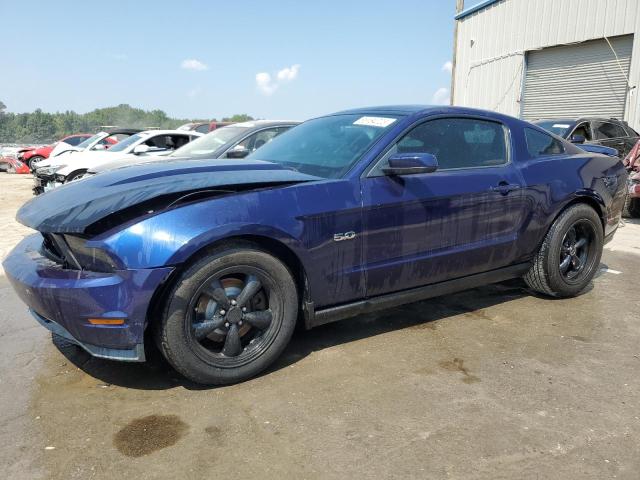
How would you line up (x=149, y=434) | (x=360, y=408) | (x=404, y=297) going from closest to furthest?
1. (x=149, y=434)
2. (x=360, y=408)
3. (x=404, y=297)

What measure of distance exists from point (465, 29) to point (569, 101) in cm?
576

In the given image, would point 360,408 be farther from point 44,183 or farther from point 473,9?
point 473,9

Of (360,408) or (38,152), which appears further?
(38,152)

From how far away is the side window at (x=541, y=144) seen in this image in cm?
421

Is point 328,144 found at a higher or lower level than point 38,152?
higher

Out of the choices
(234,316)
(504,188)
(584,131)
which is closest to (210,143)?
(504,188)

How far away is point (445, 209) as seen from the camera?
3.55 meters

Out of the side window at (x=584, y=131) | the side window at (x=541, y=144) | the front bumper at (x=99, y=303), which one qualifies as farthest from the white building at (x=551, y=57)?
the front bumper at (x=99, y=303)

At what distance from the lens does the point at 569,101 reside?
15273 millimetres

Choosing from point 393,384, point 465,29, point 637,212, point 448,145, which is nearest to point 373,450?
point 393,384

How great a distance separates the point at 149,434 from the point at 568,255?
356 cm

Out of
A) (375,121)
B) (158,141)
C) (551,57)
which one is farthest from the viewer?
(551,57)

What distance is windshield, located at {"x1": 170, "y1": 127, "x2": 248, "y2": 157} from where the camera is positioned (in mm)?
7176

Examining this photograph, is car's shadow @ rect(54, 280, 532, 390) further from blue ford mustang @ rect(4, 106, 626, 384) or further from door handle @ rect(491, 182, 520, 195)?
door handle @ rect(491, 182, 520, 195)
